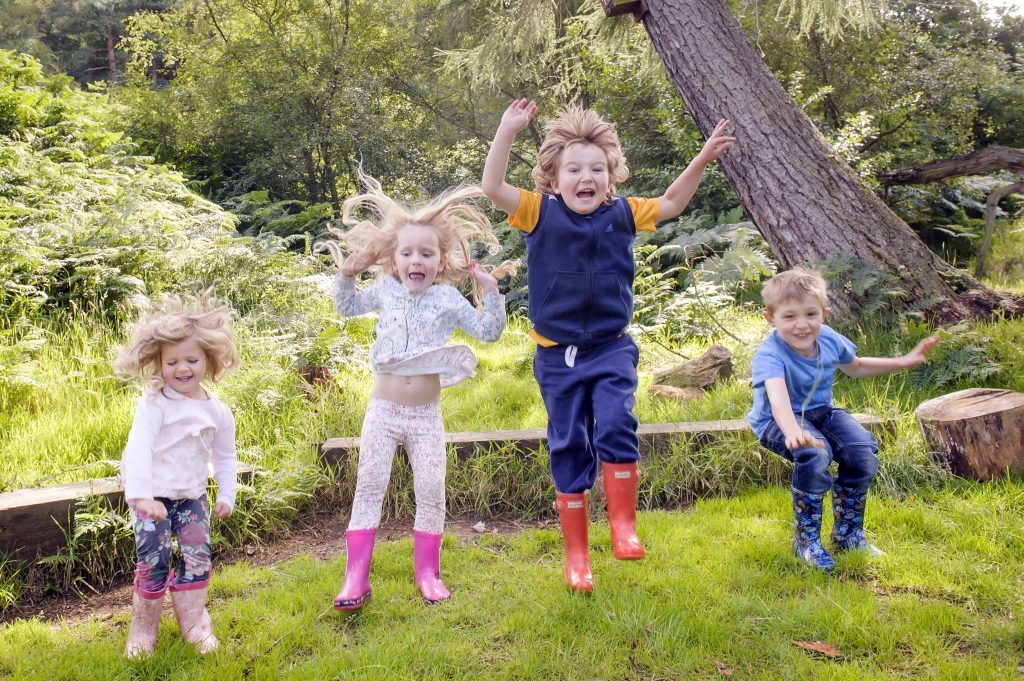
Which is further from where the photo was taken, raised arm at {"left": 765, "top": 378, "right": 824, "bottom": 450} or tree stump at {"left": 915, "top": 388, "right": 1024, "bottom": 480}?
tree stump at {"left": 915, "top": 388, "right": 1024, "bottom": 480}

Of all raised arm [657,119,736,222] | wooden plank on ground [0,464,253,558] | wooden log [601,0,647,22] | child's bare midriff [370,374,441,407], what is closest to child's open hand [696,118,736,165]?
raised arm [657,119,736,222]

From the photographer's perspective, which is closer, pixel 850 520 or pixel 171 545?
pixel 171 545

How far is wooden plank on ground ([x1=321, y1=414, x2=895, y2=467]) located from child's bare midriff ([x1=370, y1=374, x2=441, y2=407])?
1150mm

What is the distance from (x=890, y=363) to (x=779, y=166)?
2.97 m

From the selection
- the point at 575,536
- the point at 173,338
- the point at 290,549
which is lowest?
the point at 290,549

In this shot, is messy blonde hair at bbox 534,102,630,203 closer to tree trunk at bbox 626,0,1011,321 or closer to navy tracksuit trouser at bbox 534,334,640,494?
navy tracksuit trouser at bbox 534,334,640,494

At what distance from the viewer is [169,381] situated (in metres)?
2.78

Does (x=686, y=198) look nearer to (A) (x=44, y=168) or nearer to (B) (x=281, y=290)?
(B) (x=281, y=290)

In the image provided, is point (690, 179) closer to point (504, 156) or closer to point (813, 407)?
point (504, 156)

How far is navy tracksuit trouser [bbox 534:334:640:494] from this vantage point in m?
3.01

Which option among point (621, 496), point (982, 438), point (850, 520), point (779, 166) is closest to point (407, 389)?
point (621, 496)

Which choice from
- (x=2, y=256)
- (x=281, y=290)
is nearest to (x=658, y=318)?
(x=281, y=290)

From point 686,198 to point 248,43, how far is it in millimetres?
12868

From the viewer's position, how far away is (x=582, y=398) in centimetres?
311
